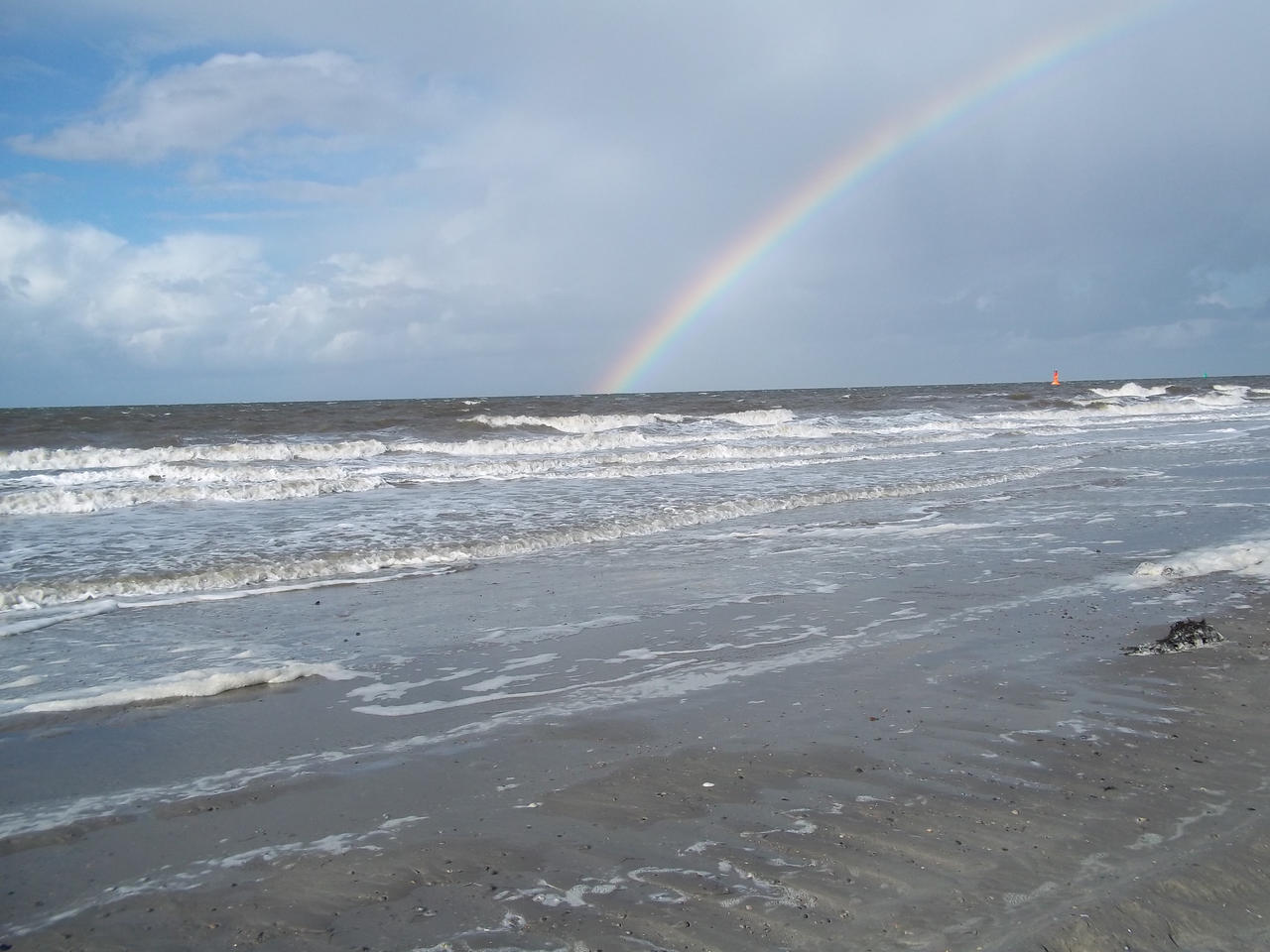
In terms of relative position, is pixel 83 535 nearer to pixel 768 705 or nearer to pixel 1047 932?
pixel 768 705

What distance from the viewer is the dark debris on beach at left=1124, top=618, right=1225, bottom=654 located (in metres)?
6.65

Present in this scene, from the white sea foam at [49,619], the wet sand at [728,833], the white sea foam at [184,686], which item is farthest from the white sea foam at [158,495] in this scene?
the wet sand at [728,833]

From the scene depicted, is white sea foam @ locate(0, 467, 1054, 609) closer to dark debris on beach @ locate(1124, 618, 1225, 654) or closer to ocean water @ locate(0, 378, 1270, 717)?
ocean water @ locate(0, 378, 1270, 717)

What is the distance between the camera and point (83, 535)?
45.5 ft

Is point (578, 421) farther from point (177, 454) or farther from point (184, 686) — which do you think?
point (184, 686)

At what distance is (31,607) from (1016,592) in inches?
395

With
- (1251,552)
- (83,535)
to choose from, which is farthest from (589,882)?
(83,535)

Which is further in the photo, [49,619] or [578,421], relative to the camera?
[578,421]

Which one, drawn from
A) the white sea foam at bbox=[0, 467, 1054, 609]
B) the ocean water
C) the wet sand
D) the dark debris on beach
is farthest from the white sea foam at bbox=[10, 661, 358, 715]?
the dark debris on beach

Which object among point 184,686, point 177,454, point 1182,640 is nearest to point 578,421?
point 177,454

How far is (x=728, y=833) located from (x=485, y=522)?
11072 millimetres

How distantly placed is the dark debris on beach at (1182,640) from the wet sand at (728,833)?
0.61m

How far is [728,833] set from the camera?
3975mm

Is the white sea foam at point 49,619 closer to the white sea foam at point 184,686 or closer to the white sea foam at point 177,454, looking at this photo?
the white sea foam at point 184,686
